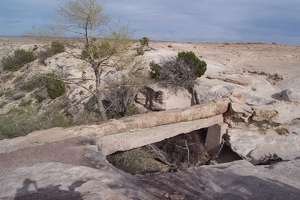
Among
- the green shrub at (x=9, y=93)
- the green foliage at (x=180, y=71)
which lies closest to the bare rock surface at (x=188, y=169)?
the green foliage at (x=180, y=71)

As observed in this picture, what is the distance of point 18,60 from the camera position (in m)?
23.6

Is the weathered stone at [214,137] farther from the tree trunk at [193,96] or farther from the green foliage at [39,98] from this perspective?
the green foliage at [39,98]

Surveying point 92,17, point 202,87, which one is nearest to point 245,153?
point 202,87

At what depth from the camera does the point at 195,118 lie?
32.7ft

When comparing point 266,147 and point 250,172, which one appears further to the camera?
point 266,147

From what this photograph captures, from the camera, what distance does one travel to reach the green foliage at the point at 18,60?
23.8m

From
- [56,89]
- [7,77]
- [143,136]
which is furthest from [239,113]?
[7,77]

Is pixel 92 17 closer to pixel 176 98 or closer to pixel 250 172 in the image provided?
pixel 176 98

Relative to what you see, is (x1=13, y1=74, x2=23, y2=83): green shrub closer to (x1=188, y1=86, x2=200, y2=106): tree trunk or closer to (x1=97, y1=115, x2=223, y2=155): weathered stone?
(x1=188, y1=86, x2=200, y2=106): tree trunk

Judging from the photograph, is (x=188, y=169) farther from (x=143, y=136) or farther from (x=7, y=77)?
(x=7, y=77)

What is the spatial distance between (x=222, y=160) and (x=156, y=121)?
3.32 metres

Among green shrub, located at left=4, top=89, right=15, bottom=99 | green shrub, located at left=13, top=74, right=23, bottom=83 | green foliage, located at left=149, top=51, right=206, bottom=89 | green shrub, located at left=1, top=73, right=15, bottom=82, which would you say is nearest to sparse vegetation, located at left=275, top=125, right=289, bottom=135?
green foliage, located at left=149, top=51, right=206, bottom=89

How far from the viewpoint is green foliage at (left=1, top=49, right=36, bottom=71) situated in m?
23.8

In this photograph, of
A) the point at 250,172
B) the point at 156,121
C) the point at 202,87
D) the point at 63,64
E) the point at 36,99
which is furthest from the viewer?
the point at 63,64
